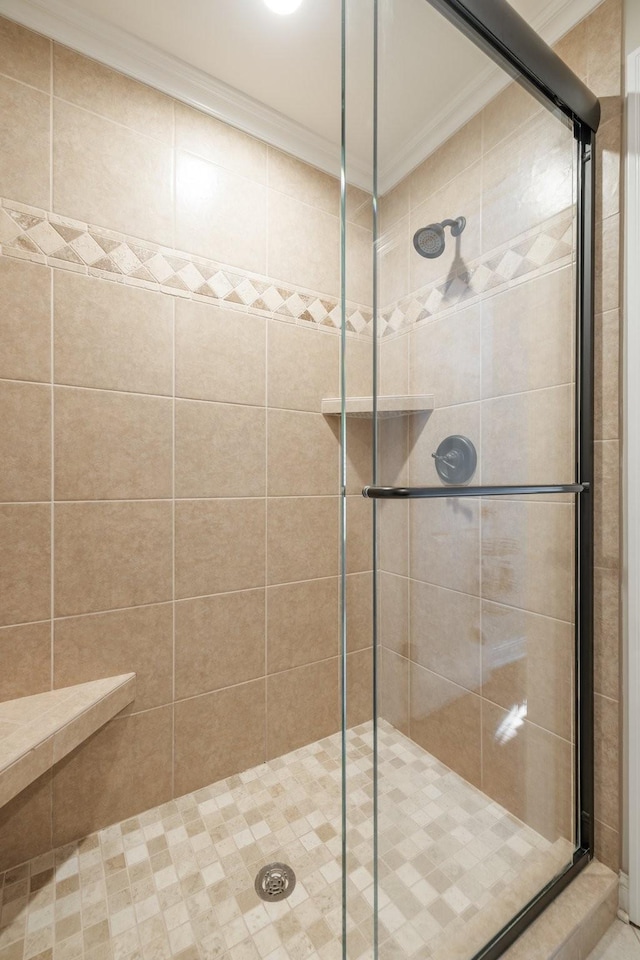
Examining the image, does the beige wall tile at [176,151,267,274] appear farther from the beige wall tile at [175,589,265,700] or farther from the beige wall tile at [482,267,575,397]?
the beige wall tile at [175,589,265,700]

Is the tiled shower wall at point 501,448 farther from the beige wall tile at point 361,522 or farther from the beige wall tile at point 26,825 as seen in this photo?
the beige wall tile at point 26,825

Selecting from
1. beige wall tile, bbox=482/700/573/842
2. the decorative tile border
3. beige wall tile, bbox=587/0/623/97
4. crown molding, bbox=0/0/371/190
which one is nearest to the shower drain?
beige wall tile, bbox=482/700/573/842

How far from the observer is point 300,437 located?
5.14 feet

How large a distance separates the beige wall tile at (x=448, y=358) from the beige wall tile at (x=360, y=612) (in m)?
0.32

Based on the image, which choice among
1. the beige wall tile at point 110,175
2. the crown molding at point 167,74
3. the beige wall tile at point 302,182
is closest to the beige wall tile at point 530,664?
the beige wall tile at point 110,175

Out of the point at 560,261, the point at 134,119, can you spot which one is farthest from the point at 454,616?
the point at 134,119

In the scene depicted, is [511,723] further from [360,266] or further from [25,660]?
[25,660]

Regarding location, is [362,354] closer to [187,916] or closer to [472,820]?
[472,820]

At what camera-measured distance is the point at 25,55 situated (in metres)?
1.12

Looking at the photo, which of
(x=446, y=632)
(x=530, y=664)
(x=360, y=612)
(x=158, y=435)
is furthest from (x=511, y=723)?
(x=158, y=435)

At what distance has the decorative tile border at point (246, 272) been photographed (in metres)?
0.73

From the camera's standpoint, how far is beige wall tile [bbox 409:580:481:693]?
2.31ft

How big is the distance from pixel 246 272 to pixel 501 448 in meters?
1.07

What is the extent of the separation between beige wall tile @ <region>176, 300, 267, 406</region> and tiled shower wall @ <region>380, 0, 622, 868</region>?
2.77ft
